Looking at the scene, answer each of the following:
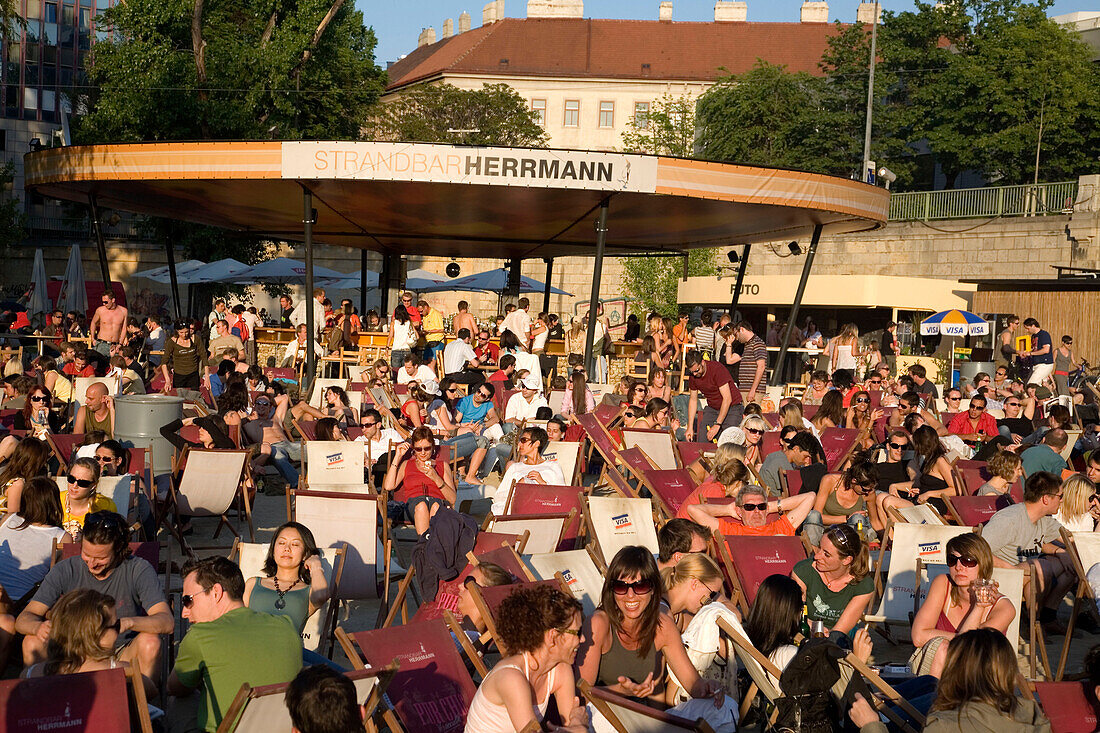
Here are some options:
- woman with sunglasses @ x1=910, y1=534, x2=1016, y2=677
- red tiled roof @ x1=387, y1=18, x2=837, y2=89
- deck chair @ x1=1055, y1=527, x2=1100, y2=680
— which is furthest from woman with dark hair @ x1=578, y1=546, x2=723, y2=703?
red tiled roof @ x1=387, y1=18, x2=837, y2=89

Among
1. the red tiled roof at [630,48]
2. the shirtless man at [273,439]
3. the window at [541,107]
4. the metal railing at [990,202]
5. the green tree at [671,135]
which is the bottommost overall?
the shirtless man at [273,439]

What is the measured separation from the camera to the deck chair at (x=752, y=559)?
6.73 meters

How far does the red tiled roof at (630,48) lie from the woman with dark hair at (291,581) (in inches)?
2463

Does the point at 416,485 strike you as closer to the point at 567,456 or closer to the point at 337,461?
the point at 337,461

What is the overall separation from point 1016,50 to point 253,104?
26.3 m

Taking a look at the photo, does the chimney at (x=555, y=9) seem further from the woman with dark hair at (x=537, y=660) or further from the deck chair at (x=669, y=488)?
the woman with dark hair at (x=537, y=660)

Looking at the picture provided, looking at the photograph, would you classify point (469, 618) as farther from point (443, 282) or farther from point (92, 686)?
point (443, 282)

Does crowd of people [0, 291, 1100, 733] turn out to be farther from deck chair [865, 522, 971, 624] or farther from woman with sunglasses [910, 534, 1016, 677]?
deck chair [865, 522, 971, 624]

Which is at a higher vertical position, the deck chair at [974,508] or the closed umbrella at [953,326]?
the closed umbrella at [953,326]

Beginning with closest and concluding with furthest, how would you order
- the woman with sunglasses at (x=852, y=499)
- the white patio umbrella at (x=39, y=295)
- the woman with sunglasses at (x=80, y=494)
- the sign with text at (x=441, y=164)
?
1. the woman with sunglasses at (x=80, y=494)
2. the woman with sunglasses at (x=852, y=499)
3. the sign with text at (x=441, y=164)
4. the white patio umbrella at (x=39, y=295)

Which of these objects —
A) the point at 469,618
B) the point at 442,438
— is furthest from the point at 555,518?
the point at 442,438

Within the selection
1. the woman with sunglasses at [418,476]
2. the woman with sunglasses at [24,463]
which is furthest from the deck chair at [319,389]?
the woman with sunglasses at [24,463]

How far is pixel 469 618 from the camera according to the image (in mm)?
5895

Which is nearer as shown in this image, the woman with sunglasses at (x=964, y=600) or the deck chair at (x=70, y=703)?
the deck chair at (x=70, y=703)
